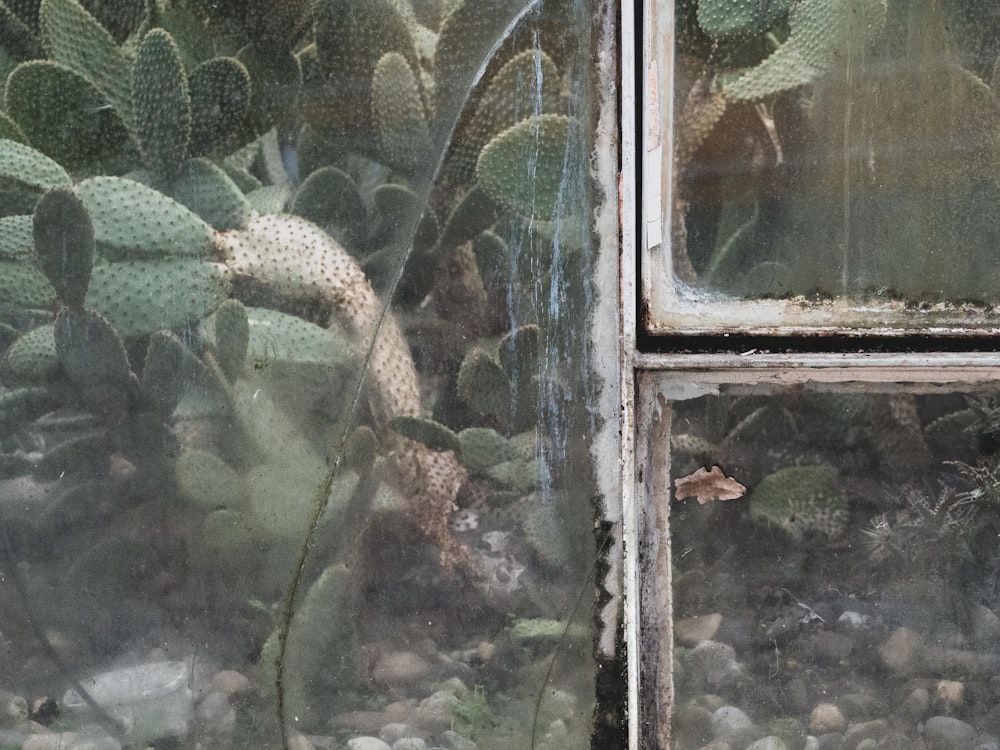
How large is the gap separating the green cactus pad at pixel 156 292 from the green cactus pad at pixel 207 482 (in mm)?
121

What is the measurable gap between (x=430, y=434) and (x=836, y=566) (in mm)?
374

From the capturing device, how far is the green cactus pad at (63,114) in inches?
29.2

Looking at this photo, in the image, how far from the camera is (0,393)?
77 centimetres

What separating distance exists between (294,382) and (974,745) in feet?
2.25

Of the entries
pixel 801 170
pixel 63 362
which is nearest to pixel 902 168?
pixel 801 170

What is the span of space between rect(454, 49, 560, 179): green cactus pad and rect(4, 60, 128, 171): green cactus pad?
30 cm

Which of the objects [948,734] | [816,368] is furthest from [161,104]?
[948,734]

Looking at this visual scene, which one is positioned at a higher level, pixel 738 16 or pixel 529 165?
pixel 738 16

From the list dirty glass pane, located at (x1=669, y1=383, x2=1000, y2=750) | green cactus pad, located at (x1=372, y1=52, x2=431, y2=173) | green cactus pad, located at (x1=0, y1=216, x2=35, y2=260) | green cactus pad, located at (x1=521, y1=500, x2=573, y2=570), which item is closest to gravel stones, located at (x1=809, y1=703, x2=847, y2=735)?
dirty glass pane, located at (x1=669, y1=383, x2=1000, y2=750)

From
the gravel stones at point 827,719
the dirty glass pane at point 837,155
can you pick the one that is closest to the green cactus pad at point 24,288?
the dirty glass pane at point 837,155

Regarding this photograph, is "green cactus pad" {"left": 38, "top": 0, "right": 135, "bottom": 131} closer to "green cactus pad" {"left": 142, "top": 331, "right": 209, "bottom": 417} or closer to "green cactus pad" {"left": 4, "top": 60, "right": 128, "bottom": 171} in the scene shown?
"green cactus pad" {"left": 4, "top": 60, "right": 128, "bottom": 171}

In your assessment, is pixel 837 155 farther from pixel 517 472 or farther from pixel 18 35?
pixel 18 35

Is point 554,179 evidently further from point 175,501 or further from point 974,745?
point 974,745

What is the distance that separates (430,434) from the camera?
75cm
